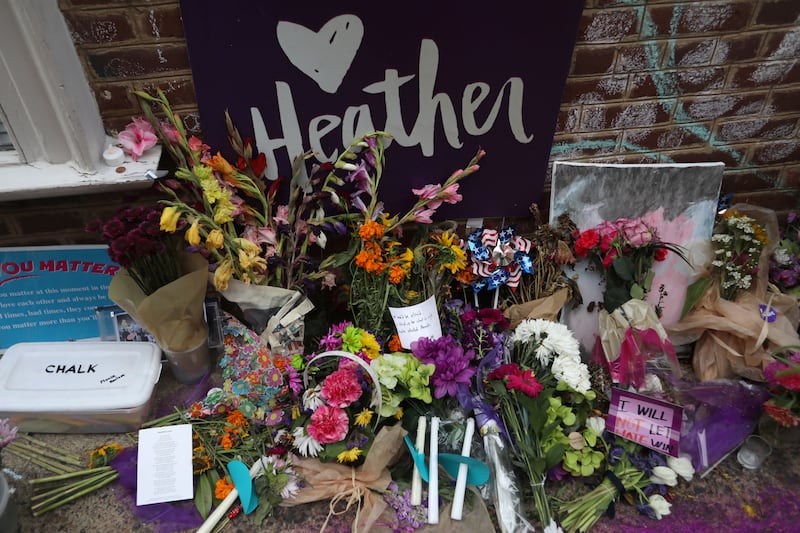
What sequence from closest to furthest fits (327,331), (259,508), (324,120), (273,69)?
(259,508) → (273,69) → (324,120) → (327,331)

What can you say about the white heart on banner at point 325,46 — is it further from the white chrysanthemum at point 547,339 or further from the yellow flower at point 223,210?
the white chrysanthemum at point 547,339

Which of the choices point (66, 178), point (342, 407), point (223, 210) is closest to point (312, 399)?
point (342, 407)

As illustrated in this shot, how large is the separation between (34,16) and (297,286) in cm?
109

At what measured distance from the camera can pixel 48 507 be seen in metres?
1.41

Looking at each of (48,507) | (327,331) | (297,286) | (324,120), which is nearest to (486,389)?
(327,331)

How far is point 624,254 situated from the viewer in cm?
189

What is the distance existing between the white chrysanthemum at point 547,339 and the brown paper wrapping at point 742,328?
23.2 inches

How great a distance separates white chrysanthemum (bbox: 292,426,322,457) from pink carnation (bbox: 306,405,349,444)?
1.5 inches

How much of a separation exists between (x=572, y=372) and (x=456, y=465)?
0.49 meters

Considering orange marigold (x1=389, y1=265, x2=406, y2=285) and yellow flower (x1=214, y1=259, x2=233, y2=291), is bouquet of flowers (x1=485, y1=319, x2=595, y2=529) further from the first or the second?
yellow flower (x1=214, y1=259, x2=233, y2=291)

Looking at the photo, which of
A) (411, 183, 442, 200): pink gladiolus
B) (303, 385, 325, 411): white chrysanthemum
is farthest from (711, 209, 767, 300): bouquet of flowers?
(303, 385, 325, 411): white chrysanthemum

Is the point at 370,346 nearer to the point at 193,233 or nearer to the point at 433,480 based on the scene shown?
the point at 433,480

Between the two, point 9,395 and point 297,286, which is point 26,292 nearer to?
point 9,395

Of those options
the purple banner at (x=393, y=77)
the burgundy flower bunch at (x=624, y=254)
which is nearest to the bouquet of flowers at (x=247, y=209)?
the purple banner at (x=393, y=77)
